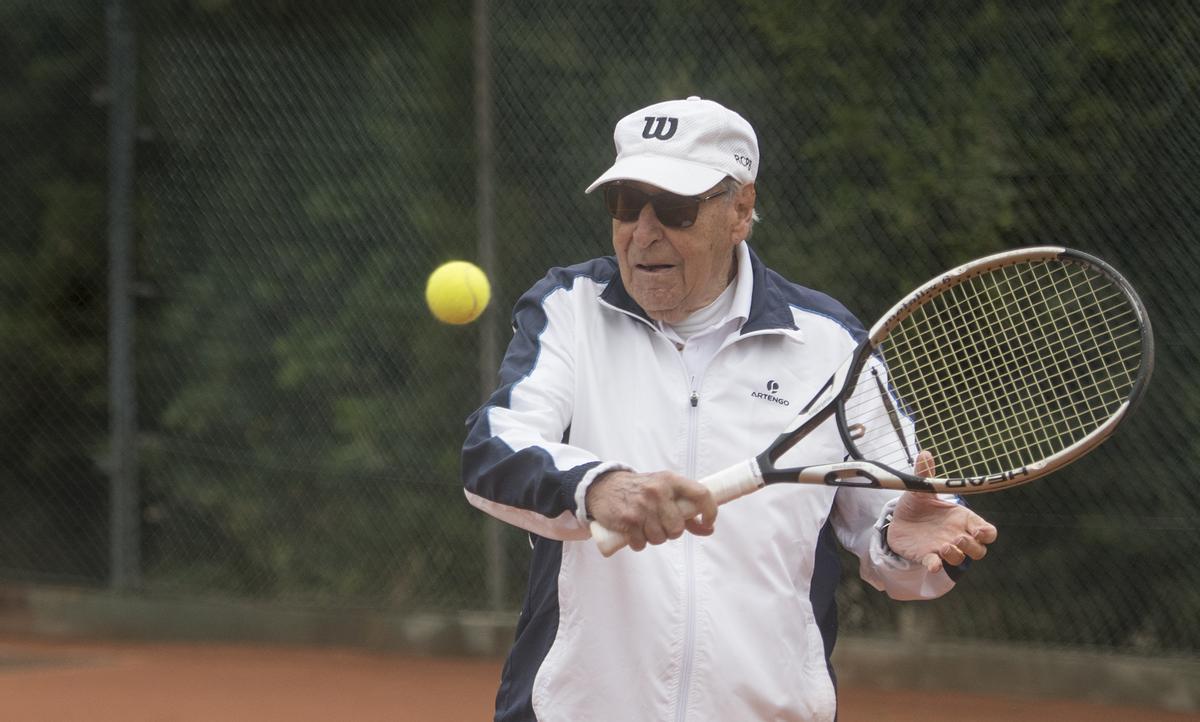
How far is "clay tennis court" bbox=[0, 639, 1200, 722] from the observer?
6.36 m

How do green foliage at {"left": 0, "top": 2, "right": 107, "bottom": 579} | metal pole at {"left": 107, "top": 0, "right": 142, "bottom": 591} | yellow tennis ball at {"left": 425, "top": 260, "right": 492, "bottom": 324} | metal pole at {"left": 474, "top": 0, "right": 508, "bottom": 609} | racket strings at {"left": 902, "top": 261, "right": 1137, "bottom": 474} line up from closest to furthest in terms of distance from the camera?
1. racket strings at {"left": 902, "top": 261, "right": 1137, "bottom": 474}
2. yellow tennis ball at {"left": 425, "top": 260, "right": 492, "bottom": 324}
3. metal pole at {"left": 474, "top": 0, "right": 508, "bottom": 609}
4. metal pole at {"left": 107, "top": 0, "right": 142, "bottom": 591}
5. green foliage at {"left": 0, "top": 2, "right": 107, "bottom": 579}

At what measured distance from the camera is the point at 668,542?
2.53 metres

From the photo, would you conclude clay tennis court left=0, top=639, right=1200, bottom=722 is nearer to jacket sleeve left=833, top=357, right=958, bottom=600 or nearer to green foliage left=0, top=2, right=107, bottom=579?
green foliage left=0, top=2, right=107, bottom=579

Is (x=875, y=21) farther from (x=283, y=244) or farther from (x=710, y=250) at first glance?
(x=710, y=250)

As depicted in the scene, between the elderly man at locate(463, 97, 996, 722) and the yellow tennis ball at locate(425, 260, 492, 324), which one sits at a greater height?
the yellow tennis ball at locate(425, 260, 492, 324)

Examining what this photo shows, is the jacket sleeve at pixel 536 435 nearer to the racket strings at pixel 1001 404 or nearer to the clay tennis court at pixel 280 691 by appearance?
the racket strings at pixel 1001 404

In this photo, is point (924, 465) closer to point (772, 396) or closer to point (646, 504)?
point (772, 396)

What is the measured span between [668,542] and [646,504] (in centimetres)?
28

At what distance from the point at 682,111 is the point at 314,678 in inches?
205

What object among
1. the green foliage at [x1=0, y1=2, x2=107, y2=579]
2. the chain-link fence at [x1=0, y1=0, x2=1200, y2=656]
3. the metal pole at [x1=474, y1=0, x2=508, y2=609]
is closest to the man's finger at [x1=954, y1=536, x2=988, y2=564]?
the chain-link fence at [x1=0, y1=0, x2=1200, y2=656]

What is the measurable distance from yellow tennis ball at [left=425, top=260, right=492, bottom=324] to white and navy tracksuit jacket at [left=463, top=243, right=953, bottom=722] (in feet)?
10.5

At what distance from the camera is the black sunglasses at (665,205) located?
2646 mm

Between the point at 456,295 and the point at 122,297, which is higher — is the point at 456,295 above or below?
below

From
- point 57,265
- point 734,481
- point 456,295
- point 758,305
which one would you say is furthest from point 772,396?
point 57,265
